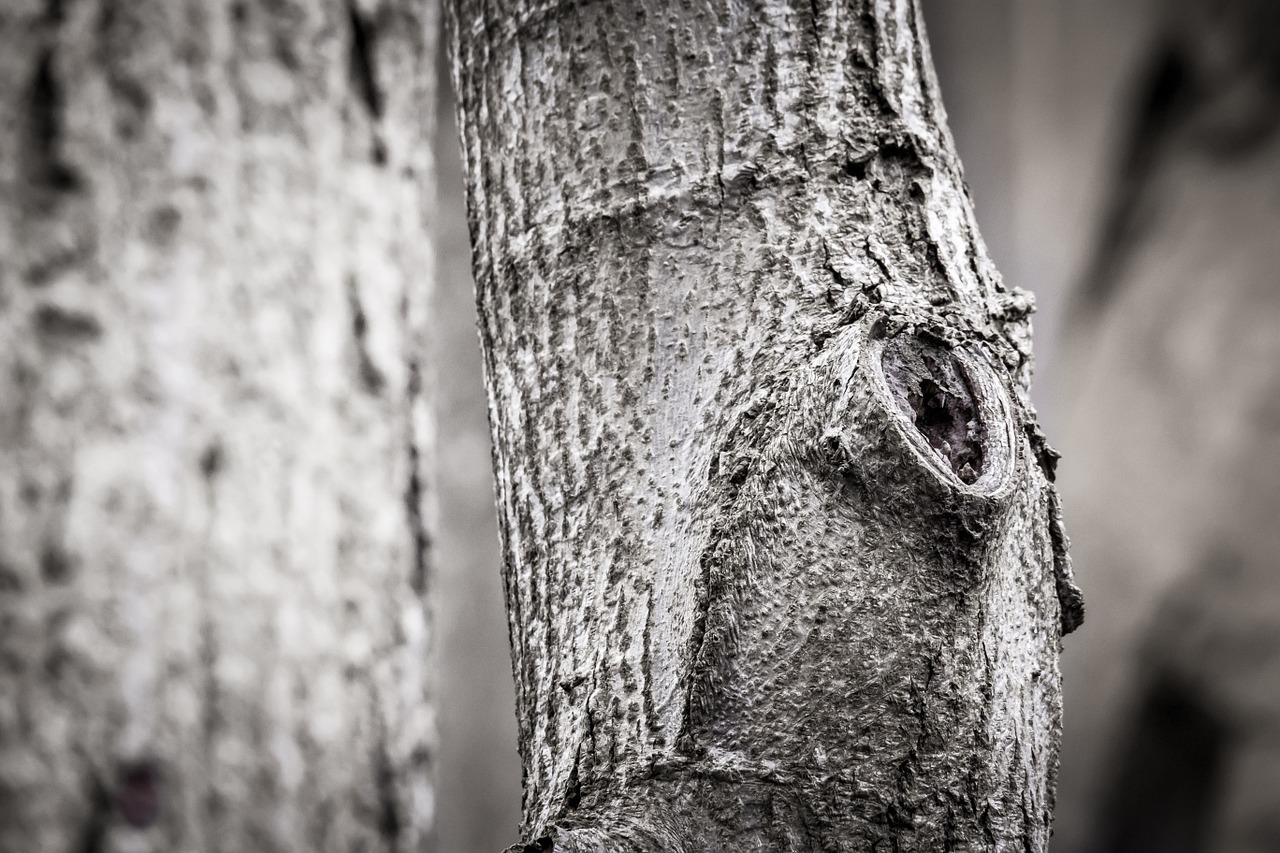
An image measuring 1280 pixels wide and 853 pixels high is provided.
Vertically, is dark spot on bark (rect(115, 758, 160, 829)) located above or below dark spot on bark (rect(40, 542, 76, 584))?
below

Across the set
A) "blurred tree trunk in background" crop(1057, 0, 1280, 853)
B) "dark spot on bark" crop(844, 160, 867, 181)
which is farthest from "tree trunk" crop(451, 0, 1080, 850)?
"blurred tree trunk in background" crop(1057, 0, 1280, 853)

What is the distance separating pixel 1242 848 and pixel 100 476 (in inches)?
107

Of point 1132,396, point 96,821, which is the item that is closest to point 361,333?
point 96,821

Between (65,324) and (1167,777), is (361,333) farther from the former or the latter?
(1167,777)

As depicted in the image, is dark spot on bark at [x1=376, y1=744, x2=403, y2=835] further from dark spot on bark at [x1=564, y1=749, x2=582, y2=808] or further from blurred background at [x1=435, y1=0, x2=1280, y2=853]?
blurred background at [x1=435, y1=0, x2=1280, y2=853]

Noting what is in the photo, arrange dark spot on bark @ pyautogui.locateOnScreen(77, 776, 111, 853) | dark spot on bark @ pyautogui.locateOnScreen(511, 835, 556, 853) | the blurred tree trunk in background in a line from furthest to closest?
the blurred tree trunk in background → dark spot on bark @ pyautogui.locateOnScreen(511, 835, 556, 853) → dark spot on bark @ pyautogui.locateOnScreen(77, 776, 111, 853)

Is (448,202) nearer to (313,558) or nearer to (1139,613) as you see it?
(1139,613)

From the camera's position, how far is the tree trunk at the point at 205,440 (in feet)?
0.95

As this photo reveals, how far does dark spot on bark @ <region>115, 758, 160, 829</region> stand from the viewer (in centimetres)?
29

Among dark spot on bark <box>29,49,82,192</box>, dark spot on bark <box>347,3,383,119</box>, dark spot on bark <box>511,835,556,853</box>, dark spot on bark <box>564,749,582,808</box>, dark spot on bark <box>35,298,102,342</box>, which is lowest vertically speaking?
dark spot on bark <box>511,835,556,853</box>

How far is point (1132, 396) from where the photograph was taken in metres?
2.76

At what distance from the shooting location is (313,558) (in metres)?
0.34

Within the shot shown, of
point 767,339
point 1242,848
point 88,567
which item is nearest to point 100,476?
point 88,567

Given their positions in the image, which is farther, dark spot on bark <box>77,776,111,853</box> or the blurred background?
the blurred background
